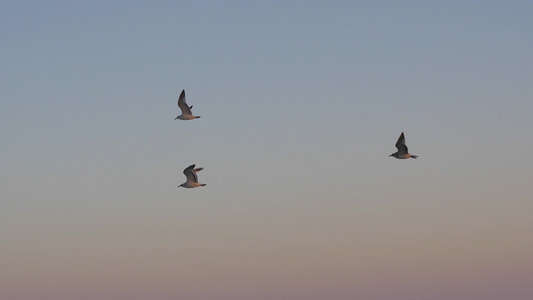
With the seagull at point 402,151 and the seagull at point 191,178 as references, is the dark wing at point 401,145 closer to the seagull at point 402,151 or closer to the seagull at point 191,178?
the seagull at point 402,151

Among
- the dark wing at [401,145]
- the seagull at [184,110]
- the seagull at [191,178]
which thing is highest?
the seagull at [184,110]

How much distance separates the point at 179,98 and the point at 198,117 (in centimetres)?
334

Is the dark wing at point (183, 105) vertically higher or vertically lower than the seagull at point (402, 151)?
higher

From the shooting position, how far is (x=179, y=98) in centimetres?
12038

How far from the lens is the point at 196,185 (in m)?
119

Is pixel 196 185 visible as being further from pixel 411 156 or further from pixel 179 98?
pixel 411 156

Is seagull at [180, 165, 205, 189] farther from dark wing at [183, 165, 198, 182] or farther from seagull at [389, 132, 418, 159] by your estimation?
seagull at [389, 132, 418, 159]

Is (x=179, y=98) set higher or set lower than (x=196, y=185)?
higher

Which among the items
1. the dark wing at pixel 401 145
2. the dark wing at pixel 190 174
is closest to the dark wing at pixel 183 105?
the dark wing at pixel 190 174

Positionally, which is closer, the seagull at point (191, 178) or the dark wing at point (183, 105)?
the seagull at point (191, 178)

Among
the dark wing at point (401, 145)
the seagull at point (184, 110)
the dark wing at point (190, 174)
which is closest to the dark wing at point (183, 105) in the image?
the seagull at point (184, 110)

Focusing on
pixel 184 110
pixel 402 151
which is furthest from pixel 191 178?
pixel 402 151

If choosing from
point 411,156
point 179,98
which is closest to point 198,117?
point 179,98

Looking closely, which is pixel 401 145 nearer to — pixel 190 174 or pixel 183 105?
pixel 190 174
